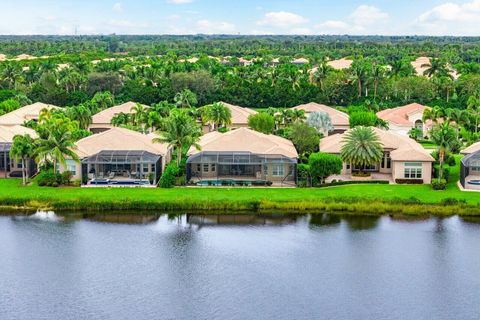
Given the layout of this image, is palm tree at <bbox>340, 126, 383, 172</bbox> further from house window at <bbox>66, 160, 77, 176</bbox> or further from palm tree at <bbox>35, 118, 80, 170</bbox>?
house window at <bbox>66, 160, 77, 176</bbox>

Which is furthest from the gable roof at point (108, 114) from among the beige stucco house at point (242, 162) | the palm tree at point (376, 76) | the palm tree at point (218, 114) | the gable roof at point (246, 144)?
the palm tree at point (376, 76)

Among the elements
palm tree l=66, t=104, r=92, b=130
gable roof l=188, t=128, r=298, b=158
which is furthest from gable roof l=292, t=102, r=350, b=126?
palm tree l=66, t=104, r=92, b=130

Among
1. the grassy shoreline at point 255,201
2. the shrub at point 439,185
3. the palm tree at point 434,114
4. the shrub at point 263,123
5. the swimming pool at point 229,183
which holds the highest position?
the palm tree at point 434,114

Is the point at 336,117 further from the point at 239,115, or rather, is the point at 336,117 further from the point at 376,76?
the point at 376,76

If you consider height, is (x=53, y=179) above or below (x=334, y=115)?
below

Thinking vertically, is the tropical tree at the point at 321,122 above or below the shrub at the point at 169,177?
Answer: above

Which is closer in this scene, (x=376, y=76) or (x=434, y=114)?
(x=434, y=114)

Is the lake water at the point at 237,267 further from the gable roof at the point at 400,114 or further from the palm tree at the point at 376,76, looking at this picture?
the palm tree at the point at 376,76

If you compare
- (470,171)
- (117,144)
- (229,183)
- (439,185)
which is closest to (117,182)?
(117,144)
